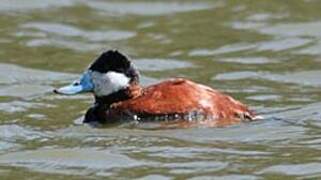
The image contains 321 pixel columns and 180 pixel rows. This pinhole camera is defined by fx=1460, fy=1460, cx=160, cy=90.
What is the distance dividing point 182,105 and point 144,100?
285mm

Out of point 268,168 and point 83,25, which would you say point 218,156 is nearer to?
point 268,168

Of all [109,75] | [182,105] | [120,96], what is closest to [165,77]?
[120,96]

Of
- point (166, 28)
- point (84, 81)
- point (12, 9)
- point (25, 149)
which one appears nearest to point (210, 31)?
point (166, 28)

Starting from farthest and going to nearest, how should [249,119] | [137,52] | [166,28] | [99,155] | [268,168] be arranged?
[166,28]
[137,52]
[249,119]
[99,155]
[268,168]

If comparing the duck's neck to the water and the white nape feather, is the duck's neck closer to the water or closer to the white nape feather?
the white nape feather

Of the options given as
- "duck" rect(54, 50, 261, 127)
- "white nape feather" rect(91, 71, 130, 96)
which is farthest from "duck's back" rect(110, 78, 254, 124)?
"white nape feather" rect(91, 71, 130, 96)

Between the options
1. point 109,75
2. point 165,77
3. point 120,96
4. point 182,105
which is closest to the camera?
point 182,105

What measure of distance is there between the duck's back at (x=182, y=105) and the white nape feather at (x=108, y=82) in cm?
15

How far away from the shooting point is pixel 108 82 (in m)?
10.8

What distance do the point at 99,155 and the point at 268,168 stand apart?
4.06ft

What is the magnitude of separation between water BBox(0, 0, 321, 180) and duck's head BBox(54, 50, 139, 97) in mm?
336

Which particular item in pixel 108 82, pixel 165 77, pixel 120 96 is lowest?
pixel 120 96

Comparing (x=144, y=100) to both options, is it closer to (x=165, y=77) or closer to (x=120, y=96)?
(x=120, y=96)

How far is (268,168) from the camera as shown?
8.99m
